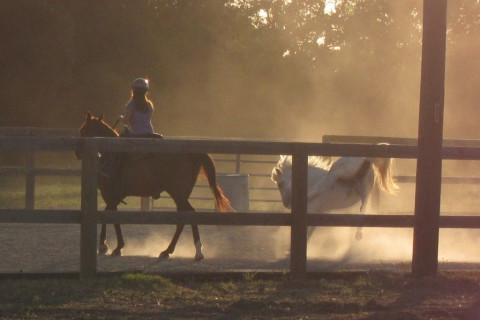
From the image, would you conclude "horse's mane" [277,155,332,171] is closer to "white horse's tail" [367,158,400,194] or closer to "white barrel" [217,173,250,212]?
"white horse's tail" [367,158,400,194]

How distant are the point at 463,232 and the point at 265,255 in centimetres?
520

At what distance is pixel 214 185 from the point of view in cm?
1252

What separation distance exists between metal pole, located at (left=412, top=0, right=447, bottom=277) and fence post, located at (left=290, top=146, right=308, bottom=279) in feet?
3.50

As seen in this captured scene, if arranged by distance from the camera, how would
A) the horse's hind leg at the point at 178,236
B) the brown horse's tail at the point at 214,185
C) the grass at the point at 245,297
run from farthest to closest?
the brown horse's tail at the point at 214,185
the horse's hind leg at the point at 178,236
the grass at the point at 245,297

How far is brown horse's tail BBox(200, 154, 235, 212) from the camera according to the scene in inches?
489

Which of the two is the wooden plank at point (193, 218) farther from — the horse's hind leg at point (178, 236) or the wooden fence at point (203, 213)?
the horse's hind leg at point (178, 236)

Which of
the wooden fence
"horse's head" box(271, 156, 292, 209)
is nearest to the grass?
the wooden fence

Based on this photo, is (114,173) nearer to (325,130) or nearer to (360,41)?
(325,130)

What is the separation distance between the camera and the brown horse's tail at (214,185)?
1242 cm

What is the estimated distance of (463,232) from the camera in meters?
17.0

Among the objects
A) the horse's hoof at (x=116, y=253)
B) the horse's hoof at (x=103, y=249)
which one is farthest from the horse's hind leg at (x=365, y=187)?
the horse's hoof at (x=103, y=249)

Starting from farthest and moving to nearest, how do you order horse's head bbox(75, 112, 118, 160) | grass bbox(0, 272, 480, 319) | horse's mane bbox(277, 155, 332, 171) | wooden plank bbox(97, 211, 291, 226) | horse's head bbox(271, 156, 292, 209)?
horse's mane bbox(277, 155, 332, 171), horse's head bbox(271, 156, 292, 209), horse's head bbox(75, 112, 118, 160), wooden plank bbox(97, 211, 291, 226), grass bbox(0, 272, 480, 319)

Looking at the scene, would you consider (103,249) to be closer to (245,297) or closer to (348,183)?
(348,183)

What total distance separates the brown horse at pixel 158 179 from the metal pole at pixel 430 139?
10.4 ft
